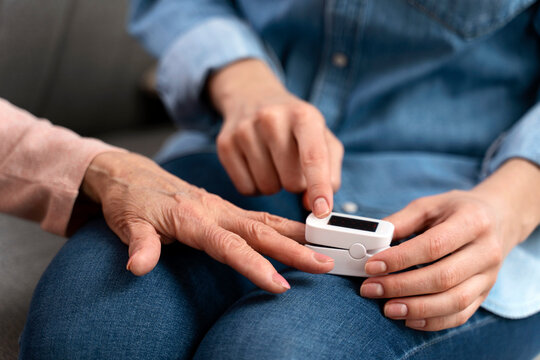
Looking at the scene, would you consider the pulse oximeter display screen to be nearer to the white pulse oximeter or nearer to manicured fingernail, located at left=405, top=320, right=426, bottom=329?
the white pulse oximeter

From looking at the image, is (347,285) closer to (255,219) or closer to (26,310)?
(255,219)

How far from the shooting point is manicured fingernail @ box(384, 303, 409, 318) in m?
0.52

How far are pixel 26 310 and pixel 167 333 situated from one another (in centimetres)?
22

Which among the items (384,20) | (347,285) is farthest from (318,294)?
(384,20)

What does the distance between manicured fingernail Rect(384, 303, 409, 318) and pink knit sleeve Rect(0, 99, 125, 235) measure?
0.39 metres

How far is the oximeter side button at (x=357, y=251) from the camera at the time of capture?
54 cm

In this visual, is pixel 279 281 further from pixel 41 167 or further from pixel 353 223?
pixel 41 167

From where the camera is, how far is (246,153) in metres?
0.69

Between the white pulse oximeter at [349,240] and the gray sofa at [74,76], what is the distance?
0.41 meters

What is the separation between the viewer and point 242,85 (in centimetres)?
80

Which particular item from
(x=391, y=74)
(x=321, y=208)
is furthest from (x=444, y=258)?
(x=391, y=74)

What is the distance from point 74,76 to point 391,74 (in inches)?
28.3

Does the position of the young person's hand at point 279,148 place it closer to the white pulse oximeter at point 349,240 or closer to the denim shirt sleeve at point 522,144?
the white pulse oximeter at point 349,240

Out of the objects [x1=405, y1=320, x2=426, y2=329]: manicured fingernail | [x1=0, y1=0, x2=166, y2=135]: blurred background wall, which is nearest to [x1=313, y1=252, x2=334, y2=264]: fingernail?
[x1=405, y1=320, x2=426, y2=329]: manicured fingernail
